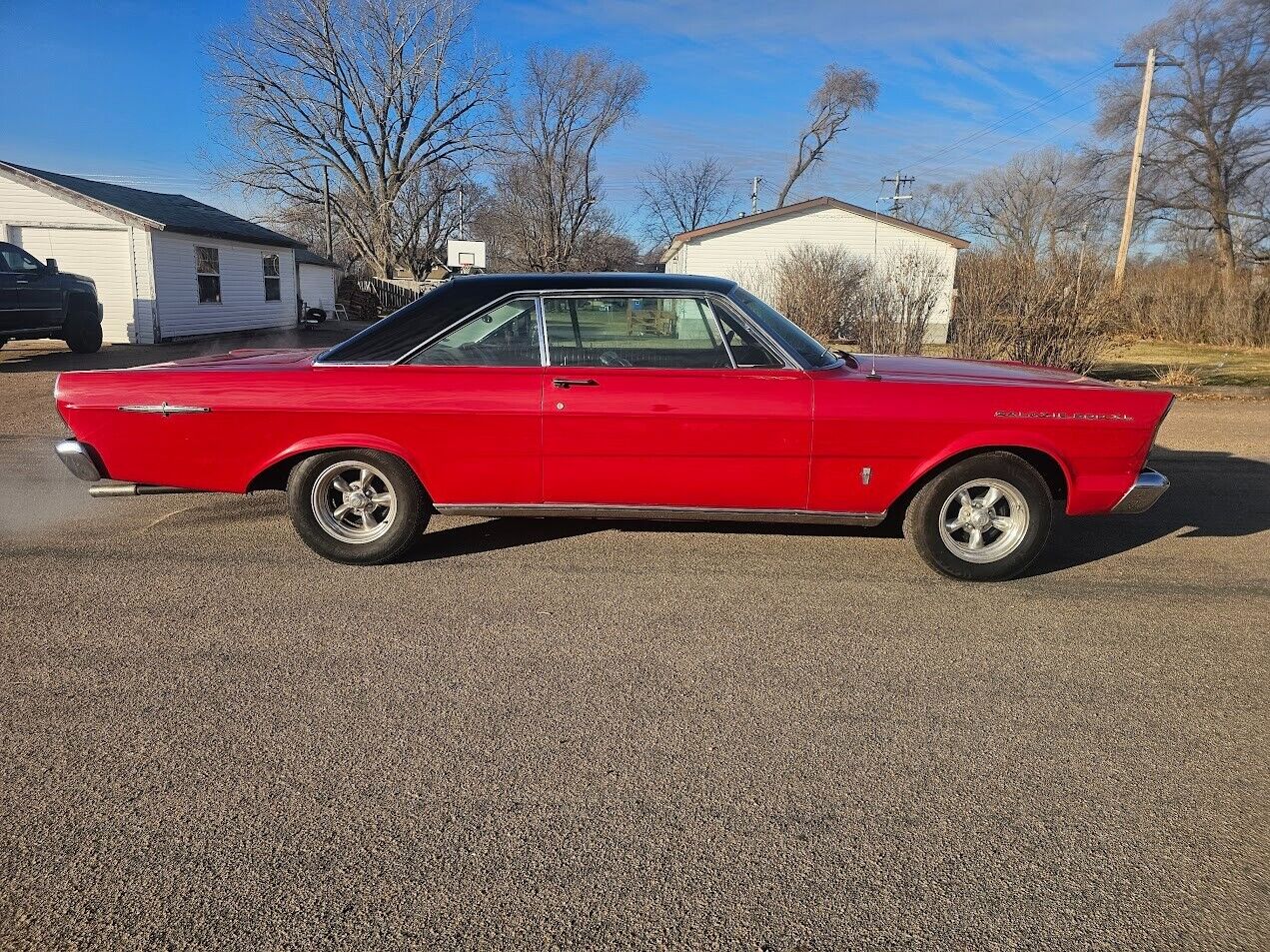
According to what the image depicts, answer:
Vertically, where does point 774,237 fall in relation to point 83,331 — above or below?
above

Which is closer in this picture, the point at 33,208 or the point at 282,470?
the point at 282,470

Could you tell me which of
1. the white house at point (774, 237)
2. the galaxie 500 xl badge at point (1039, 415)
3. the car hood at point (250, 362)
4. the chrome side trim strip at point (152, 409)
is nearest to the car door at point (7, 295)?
the car hood at point (250, 362)

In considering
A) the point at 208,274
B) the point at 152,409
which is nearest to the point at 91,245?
the point at 208,274

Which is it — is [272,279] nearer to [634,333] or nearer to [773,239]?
[773,239]

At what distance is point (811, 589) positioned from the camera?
172 inches

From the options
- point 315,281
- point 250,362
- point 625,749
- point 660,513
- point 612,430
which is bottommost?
point 625,749

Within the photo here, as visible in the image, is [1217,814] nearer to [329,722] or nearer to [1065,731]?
[1065,731]

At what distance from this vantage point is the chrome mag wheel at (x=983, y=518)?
4453mm

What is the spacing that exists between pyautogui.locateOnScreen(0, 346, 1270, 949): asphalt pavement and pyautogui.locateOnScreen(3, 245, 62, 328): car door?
38.6ft

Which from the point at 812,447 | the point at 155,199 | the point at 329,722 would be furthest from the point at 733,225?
the point at 329,722

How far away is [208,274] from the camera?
68.3 feet

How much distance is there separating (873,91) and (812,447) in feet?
183

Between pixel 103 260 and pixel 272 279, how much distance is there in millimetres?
6406

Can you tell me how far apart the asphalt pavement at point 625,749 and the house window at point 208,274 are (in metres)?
17.7
